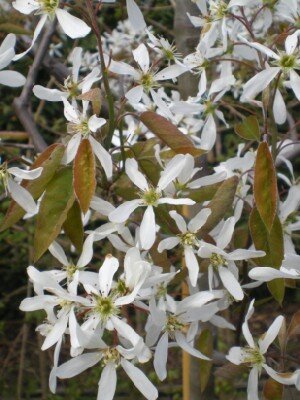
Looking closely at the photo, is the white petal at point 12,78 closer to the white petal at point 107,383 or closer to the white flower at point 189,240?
the white flower at point 189,240

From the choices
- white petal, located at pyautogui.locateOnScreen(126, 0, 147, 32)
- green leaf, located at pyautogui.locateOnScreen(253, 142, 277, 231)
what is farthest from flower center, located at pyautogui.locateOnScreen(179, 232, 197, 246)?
white petal, located at pyautogui.locateOnScreen(126, 0, 147, 32)

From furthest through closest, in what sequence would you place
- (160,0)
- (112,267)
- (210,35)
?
(160,0), (210,35), (112,267)

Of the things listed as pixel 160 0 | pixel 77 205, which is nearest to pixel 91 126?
pixel 77 205

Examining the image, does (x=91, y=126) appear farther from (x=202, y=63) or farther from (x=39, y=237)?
(x=202, y=63)

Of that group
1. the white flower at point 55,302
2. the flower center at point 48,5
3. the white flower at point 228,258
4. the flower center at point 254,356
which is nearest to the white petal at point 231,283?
the white flower at point 228,258

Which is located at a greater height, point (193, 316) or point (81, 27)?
point (81, 27)

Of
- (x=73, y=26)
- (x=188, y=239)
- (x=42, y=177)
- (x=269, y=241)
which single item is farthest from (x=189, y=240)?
(x=73, y=26)
